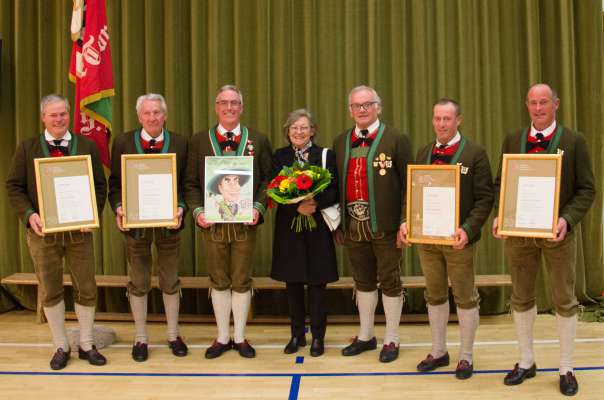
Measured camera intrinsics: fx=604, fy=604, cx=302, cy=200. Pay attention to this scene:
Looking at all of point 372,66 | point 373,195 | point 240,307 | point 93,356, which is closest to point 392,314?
point 373,195

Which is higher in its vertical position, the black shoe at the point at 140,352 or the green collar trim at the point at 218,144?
the green collar trim at the point at 218,144

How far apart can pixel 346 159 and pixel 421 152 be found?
0.52 m

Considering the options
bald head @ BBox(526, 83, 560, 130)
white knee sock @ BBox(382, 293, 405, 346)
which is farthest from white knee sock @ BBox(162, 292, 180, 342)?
bald head @ BBox(526, 83, 560, 130)

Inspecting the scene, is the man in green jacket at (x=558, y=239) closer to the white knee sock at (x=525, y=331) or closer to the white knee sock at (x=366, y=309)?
the white knee sock at (x=525, y=331)

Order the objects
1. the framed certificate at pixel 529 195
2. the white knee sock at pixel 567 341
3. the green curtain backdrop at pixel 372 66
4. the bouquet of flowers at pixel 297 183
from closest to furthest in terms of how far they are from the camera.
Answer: the framed certificate at pixel 529 195, the white knee sock at pixel 567 341, the bouquet of flowers at pixel 297 183, the green curtain backdrop at pixel 372 66

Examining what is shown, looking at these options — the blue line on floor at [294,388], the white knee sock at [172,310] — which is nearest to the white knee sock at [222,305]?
the white knee sock at [172,310]

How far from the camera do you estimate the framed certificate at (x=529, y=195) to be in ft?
11.5

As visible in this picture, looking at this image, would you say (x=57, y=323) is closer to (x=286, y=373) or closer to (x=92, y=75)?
(x=286, y=373)

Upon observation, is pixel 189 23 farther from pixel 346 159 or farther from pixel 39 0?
pixel 346 159

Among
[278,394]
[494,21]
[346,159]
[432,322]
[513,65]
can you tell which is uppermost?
[494,21]

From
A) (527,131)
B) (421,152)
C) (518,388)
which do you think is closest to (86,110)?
(421,152)

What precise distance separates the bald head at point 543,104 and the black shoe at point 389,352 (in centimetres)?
184

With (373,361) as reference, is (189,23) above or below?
above

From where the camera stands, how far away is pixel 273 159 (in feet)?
14.3
